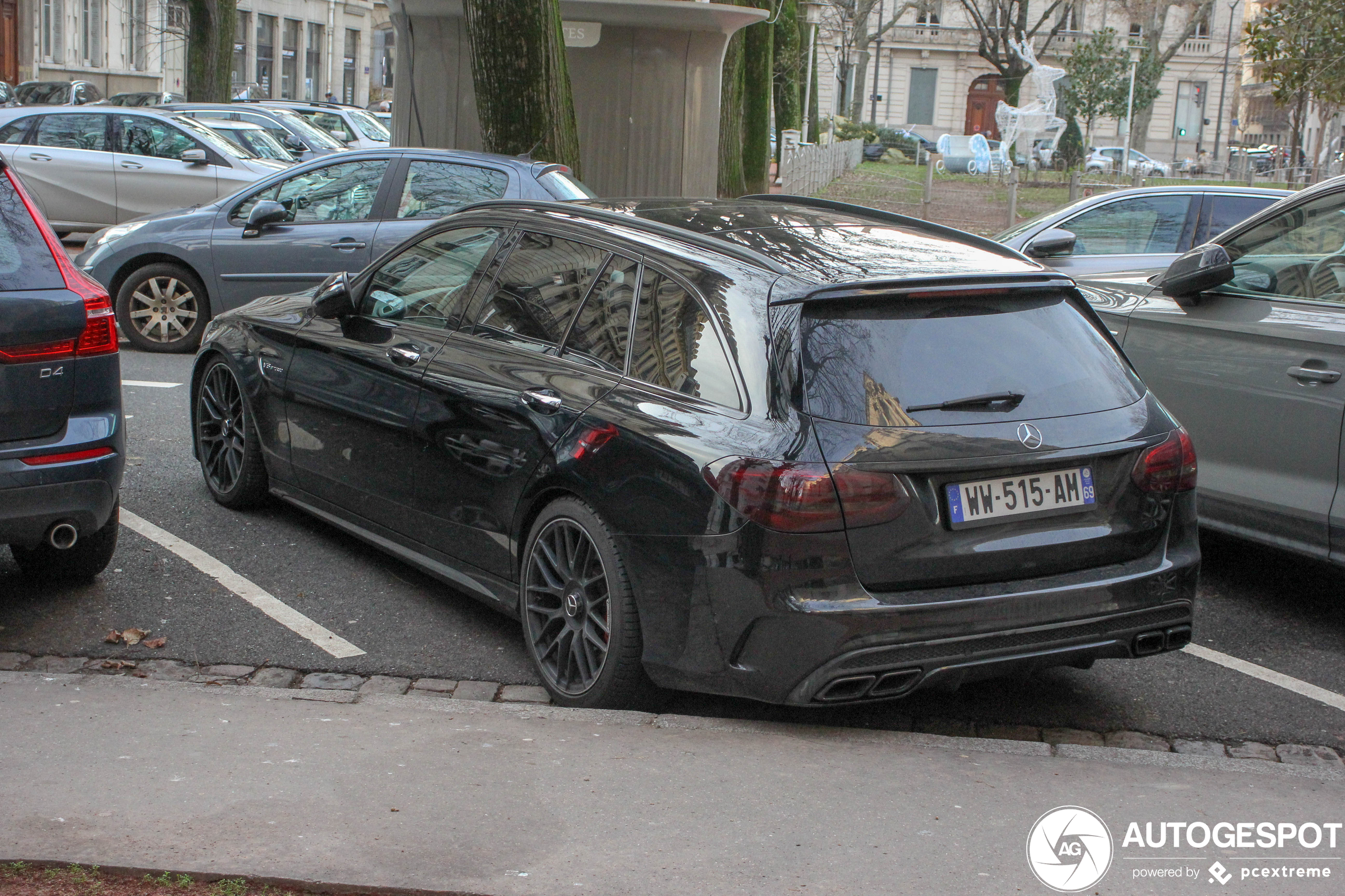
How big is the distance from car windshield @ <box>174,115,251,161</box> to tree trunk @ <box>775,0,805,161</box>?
12072mm

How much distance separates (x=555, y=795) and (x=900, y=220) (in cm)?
255

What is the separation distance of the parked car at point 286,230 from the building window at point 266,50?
52107 mm

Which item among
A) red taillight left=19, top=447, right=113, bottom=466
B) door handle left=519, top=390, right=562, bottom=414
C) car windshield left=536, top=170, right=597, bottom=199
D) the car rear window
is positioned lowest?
red taillight left=19, top=447, right=113, bottom=466

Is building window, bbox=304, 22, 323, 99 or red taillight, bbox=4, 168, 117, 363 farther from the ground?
building window, bbox=304, 22, 323, 99

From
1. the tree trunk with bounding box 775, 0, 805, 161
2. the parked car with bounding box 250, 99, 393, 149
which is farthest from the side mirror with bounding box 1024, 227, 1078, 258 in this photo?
the tree trunk with bounding box 775, 0, 805, 161

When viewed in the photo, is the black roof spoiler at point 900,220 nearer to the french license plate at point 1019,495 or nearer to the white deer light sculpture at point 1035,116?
the french license plate at point 1019,495

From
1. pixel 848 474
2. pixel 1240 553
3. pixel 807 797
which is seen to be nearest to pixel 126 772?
pixel 807 797

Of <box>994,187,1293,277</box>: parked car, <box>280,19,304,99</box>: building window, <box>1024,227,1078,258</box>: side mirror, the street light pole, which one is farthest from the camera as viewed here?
the street light pole

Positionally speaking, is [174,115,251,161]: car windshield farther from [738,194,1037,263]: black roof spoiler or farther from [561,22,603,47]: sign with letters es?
[738,194,1037,263]: black roof spoiler

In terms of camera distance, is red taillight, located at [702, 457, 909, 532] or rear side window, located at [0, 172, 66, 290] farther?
rear side window, located at [0, 172, 66, 290]

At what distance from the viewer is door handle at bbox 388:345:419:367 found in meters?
5.50

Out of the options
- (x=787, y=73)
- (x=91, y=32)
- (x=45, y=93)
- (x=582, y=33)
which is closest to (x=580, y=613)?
(x=582, y=33)

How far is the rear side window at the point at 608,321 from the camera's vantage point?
470 cm

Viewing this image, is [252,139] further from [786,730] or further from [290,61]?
[290,61]
